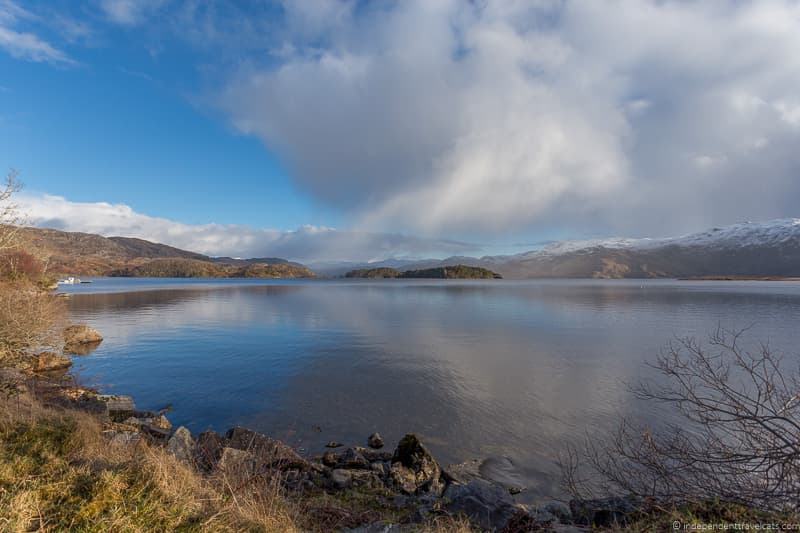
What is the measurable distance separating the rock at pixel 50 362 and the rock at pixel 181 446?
58.3 ft

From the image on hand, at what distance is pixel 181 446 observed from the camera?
1079 centimetres

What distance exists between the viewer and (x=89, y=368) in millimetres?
23594

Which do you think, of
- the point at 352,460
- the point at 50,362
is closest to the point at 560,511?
the point at 352,460

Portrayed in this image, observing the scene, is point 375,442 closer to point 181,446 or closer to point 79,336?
point 181,446

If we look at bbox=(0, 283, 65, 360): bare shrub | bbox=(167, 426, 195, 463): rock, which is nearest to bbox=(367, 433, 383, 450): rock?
bbox=(167, 426, 195, 463): rock

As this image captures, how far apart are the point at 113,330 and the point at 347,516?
41.6m

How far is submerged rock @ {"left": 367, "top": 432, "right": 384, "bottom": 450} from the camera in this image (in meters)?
13.1

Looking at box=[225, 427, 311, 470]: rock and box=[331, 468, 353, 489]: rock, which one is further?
box=[225, 427, 311, 470]: rock

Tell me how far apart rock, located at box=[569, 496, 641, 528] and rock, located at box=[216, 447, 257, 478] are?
24.1 ft

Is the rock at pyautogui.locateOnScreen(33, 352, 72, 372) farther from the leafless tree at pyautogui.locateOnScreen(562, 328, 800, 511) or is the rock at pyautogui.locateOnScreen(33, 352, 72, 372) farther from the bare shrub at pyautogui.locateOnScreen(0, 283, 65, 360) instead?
the leafless tree at pyautogui.locateOnScreen(562, 328, 800, 511)

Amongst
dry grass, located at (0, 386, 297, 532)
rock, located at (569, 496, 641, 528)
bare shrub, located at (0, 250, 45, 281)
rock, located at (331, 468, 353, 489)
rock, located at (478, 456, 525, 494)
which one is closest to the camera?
dry grass, located at (0, 386, 297, 532)

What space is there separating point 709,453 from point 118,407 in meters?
21.0

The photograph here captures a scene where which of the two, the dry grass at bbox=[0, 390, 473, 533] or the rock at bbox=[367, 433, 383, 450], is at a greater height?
the dry grass at bbox=[0, 390, 473, 533]

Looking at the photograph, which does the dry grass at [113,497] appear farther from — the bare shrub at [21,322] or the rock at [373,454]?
the bare shrub at [21,322]
